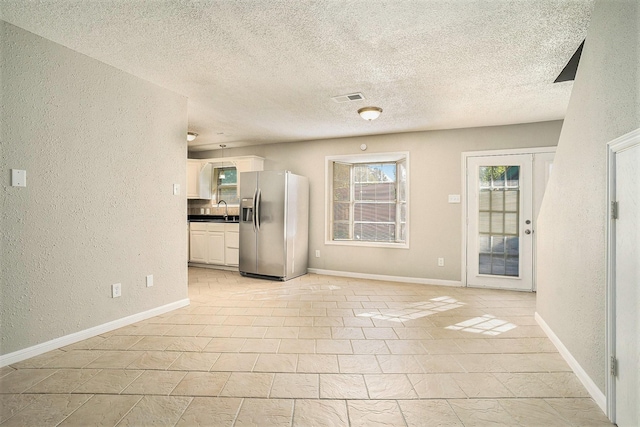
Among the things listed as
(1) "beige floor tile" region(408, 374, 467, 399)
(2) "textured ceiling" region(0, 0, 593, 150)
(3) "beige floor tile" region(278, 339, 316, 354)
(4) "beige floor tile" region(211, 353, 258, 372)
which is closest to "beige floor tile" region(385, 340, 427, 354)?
(1) "beige floor tile" region(408, 374, 467, 399)

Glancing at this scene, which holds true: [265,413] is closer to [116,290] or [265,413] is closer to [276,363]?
[276,363]

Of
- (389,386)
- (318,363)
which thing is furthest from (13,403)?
(389,386)

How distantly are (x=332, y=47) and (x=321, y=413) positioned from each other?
8.01ft

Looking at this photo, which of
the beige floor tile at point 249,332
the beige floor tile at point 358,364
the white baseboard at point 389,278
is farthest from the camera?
the white baseboard at point 389,278

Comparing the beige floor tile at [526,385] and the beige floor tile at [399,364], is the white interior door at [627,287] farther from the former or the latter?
the beige floor tile at [399,364]

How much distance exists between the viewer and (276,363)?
7.71 feet

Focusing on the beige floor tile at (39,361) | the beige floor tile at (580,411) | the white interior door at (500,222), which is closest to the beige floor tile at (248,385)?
the beige floor tile at (39,361)

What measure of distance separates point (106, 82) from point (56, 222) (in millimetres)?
1258

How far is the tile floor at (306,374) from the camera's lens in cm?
176

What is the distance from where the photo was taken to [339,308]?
146 inches

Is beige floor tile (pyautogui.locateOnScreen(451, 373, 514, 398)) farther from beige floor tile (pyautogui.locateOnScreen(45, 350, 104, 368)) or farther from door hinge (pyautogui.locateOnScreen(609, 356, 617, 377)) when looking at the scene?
beige floor tile (pyautogui.locateOnScreen(45, 350, 104, 368))

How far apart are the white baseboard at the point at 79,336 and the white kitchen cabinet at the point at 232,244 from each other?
7.30 ft

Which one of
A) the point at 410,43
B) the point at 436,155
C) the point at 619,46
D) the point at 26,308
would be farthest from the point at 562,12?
the point at 26,308

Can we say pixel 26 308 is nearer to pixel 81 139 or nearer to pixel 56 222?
pixel 56 222
